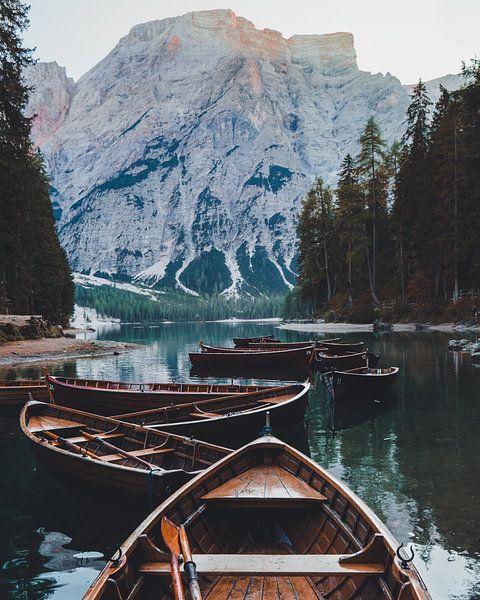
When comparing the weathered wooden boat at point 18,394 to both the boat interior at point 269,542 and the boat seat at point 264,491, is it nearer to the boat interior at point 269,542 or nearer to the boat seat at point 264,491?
the boat interior at point 269,542

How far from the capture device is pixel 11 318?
4569 centimetres

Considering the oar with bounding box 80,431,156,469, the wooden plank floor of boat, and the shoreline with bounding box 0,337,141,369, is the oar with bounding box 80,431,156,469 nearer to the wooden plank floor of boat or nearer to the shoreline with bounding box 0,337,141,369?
the wooden plank floor of boat

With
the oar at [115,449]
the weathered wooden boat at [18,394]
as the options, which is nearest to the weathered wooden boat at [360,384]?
the oar at [115,449]

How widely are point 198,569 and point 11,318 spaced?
46186mm

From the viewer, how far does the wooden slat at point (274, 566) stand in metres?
5.01

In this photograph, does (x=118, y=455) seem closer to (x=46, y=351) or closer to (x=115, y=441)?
(x=115, y=441)

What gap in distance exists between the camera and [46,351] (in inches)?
1683

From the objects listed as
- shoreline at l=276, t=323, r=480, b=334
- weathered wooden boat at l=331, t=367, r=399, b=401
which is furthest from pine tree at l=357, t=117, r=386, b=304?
weathered wooden boat at l=331, t=367, r=399, b=401

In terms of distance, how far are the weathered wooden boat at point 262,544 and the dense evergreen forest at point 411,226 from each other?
141 feet

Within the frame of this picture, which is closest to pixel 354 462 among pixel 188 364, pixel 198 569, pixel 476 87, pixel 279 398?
pixel 279 398

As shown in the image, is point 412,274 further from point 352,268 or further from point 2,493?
point 2,493

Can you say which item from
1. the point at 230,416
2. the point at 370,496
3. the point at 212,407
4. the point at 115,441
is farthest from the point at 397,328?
the point at 115,441

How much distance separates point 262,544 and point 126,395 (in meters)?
11.6

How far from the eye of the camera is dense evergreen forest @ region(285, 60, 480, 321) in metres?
48.7
